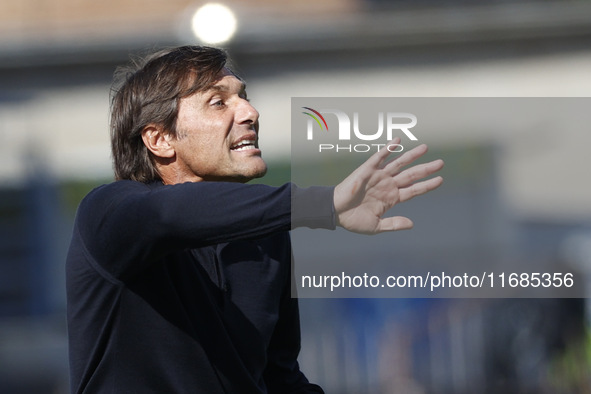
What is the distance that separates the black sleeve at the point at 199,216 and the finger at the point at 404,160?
0.43ft

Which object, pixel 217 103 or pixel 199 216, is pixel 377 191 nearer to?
pixel 199 216

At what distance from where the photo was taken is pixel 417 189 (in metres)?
1.75

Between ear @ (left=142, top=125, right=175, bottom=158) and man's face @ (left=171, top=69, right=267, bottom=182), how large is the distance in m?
0.02

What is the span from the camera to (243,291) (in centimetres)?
224

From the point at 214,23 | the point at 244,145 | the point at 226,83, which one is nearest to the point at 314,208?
the point at 244,145

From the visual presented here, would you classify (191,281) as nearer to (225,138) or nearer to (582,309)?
(225,138)

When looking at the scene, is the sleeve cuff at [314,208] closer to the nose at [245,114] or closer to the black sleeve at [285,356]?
the nose at [245,114]

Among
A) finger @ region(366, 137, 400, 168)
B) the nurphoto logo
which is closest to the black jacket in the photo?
finger @ region(366, 137, 400, 168)

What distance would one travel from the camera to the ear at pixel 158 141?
7.59 feet

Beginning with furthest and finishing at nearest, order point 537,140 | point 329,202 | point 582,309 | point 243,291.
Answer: point 537,140 → point 582,309 → point 243,291 → point 329,202

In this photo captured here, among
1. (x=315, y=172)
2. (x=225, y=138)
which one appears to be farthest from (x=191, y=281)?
(x=315, y=172)

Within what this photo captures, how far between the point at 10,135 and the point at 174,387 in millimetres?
6464

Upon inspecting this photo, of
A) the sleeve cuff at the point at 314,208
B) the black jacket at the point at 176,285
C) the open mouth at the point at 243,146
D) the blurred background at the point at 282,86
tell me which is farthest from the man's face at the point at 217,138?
the blurred background at the point at 282,86

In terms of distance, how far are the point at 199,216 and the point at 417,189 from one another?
44cm
